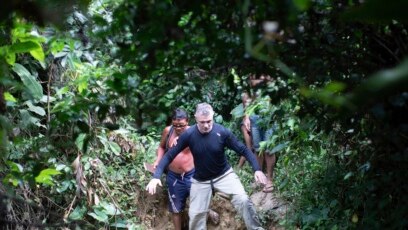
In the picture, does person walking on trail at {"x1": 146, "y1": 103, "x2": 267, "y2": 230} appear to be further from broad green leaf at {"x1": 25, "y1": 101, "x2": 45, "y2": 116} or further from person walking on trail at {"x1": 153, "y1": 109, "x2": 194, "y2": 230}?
broad green leaf at {"x1": 25, "y1": 101, "x2": 45, "y2": 116}

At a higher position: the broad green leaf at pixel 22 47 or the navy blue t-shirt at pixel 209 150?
the broad green leaf at pixel 22 47

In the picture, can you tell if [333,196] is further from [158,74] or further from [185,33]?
[185,33]

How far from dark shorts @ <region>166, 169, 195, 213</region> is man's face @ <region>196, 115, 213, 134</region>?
89 cm

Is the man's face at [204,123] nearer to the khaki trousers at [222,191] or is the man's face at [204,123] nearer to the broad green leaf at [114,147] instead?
the khaki trousers at [222,191]

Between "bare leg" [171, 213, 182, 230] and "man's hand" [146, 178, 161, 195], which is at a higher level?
"man's hand" [146, 178, 161, 195]

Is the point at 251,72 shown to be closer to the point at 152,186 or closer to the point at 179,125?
the point at 152,186

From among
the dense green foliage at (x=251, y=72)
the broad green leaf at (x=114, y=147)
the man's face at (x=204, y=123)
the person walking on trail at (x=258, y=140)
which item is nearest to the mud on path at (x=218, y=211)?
the person walking on trail at (x=258, y=140)

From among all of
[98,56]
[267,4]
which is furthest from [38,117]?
[267,4]

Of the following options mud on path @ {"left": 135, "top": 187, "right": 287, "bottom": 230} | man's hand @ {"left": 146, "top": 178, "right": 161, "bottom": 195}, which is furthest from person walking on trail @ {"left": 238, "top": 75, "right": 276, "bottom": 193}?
man's hand @ {"left": 146, "top": 178, "right": 161, "bottom": 195}

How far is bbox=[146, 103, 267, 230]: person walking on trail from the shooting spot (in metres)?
6.53

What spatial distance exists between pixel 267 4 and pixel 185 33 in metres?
0.48

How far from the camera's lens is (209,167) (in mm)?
6629

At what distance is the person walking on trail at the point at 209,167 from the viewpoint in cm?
653

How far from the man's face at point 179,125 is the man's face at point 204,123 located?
0.52 m
